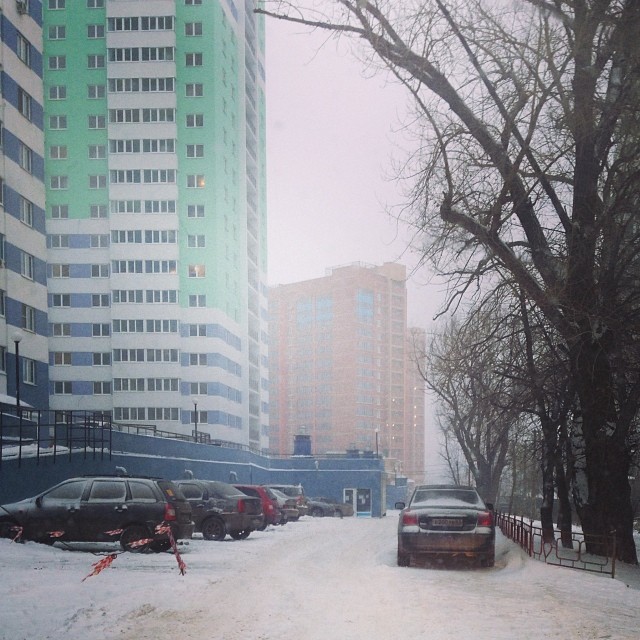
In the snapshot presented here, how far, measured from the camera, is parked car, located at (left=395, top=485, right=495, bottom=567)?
47.0 feet

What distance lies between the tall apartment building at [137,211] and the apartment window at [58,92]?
9 cm

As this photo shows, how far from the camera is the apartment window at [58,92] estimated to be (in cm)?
7400

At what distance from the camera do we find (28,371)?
3931cm

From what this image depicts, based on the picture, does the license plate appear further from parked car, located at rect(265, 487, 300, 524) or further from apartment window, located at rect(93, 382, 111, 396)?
apartment window, located at rect(93, 382, 111, 396)

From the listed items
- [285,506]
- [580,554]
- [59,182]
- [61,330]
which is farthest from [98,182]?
[580,554]

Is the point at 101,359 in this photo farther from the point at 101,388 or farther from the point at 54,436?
the point at 54,436

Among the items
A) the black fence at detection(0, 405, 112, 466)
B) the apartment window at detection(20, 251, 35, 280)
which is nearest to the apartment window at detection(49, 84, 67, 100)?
the apartment window at detection(20, 251, 35, 280)

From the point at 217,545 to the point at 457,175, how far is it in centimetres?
1142

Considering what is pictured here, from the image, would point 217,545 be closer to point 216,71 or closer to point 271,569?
point 271,569

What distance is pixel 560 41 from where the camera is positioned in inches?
475

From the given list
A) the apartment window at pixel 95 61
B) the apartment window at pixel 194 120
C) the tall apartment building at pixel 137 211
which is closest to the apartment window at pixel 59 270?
the tall apartment building at pixel 137 211

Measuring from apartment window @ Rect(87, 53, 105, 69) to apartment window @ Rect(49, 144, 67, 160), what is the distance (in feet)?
25.3

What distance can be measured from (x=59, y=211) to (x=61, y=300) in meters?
8.09

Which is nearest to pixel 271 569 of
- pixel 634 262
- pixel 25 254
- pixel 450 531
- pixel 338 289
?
pixel 450 531
